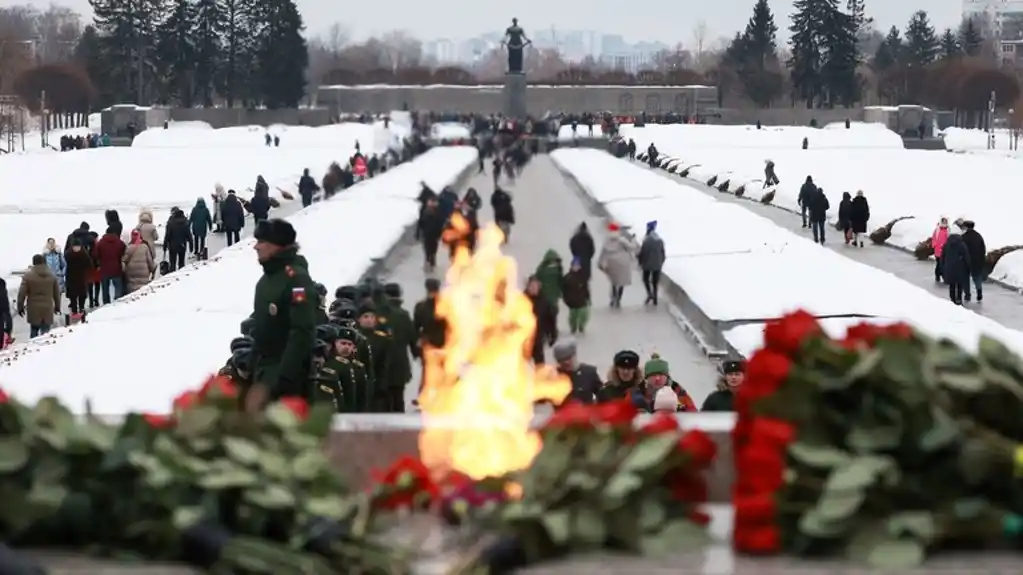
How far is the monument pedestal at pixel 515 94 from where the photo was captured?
98000 mm

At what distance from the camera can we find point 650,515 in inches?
156

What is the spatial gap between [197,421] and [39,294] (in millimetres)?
13712

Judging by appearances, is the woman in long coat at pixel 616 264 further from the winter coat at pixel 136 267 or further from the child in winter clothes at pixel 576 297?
the winter coat at pixel 136 267

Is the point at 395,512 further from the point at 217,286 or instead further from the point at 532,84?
the point at 532,84

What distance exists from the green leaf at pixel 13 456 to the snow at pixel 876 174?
Answer: 19.8m

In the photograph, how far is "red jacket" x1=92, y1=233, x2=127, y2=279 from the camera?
2011 cm

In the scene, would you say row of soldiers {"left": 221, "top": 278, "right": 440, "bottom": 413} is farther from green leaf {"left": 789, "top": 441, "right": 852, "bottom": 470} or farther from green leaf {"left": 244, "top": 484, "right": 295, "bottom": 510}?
green leaf {"left": 789, "top": 441, "right": 852, "bottom": 470}

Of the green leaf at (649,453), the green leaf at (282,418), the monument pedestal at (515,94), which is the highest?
the monument pedestal at (515,94)

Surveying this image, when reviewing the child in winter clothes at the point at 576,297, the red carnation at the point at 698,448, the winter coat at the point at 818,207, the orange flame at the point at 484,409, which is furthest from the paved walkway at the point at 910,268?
the red carnation at the point at 698,448

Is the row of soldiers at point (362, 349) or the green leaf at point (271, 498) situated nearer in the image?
the green leaf at point (271, 498)

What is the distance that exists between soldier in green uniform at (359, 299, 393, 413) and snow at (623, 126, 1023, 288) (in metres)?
12.7

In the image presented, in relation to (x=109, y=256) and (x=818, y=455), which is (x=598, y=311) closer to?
(x=109, y=256)

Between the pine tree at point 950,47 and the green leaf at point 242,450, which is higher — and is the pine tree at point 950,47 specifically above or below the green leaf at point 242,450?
above

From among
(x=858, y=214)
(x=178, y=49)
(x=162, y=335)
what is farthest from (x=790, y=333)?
(x=178, y=49)
